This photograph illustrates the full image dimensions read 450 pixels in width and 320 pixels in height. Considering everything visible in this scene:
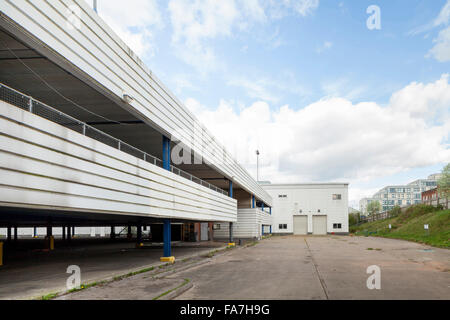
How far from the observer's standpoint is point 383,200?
172375 mm

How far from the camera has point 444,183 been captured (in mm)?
48375

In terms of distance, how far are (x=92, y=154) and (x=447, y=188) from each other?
49.7 metres

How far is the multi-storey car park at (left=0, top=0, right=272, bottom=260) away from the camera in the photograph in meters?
7.40

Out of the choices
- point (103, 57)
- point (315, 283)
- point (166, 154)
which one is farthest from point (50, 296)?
point (166, 154)

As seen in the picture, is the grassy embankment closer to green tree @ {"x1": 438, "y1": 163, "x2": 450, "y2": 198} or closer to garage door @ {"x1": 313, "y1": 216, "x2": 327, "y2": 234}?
green tree @ {"x1": 438, "y1": 163, "x2": 450, "y2": 198}

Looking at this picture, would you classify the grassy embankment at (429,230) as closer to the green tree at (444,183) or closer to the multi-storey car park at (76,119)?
the green tree at (444,183)

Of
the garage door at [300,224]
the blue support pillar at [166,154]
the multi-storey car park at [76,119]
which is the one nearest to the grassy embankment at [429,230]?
the garage door at [300,224]

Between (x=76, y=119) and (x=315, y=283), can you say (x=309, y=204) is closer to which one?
(x=315, y=283)

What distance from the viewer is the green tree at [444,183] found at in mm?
47719

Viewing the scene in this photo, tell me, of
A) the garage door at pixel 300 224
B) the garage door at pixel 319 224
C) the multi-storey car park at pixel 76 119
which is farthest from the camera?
the garage door at pixel 300 224

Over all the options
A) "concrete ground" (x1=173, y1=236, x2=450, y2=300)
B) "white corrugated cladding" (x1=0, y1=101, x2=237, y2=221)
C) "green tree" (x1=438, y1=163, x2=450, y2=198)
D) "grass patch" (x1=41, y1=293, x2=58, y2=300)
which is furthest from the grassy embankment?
"grass patch" (x1=41, y1=293, x2=58, y2=300)

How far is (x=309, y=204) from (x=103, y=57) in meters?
55.2

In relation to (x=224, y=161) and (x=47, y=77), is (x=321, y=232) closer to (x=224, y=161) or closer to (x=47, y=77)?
(x=224, y=161)

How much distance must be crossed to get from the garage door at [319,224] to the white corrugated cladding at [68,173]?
50250 millimetres
